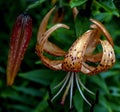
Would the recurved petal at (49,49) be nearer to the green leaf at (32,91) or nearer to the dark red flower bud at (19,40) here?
the dark red flower bud at (19,40)

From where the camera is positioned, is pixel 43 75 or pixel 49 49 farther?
pixel 43 75

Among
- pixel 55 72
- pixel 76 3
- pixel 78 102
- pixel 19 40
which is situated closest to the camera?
pixel 76 3

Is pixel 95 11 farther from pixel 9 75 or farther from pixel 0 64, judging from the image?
pixel 0 64

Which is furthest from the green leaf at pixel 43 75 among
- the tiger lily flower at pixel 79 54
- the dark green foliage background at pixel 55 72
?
the tiger lily flower at pixel 79 54

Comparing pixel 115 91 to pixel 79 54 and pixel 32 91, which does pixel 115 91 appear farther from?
pixel 79 54

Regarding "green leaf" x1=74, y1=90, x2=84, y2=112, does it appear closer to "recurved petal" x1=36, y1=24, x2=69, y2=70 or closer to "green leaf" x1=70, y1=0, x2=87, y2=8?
"recurved petal" x1=36, y1=24, x2=69, y2=70

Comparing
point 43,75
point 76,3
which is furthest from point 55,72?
point 76,3
